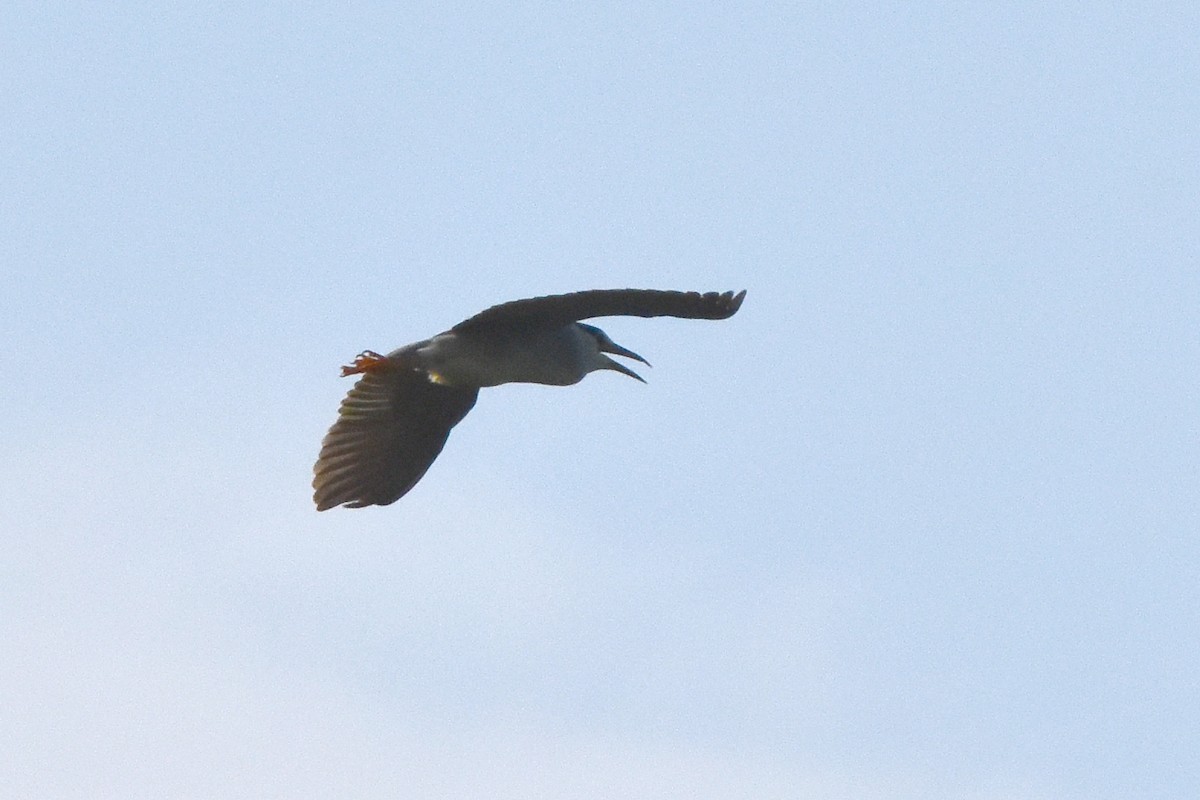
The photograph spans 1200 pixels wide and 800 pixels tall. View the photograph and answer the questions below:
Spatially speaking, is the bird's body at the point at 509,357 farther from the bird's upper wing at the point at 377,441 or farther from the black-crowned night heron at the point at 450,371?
the bird's upper wing at the point at 377,441

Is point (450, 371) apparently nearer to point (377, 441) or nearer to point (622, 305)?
point (377, 441)

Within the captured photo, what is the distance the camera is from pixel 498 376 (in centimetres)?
1499

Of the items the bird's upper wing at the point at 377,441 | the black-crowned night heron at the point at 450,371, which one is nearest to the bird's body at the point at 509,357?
the black-crowned night heron at the point at 450,371

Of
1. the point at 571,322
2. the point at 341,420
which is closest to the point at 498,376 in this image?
the point at 571,322

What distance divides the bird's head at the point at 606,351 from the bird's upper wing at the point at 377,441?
130 centimetres

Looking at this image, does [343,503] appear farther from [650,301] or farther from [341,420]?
[650,301]

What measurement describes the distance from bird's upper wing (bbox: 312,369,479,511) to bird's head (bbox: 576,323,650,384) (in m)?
1.30

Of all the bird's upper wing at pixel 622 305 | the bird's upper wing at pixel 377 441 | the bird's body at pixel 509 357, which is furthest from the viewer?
the bird's upper wing at pixel 377 441

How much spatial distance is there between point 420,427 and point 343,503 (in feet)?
2.92

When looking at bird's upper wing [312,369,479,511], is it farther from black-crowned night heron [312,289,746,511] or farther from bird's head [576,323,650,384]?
bird's head [576,323,650,384]

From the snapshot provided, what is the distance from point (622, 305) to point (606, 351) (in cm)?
219

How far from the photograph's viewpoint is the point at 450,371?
15039mm

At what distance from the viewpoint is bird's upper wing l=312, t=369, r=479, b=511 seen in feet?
52.7

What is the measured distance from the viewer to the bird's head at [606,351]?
15.3 metres
